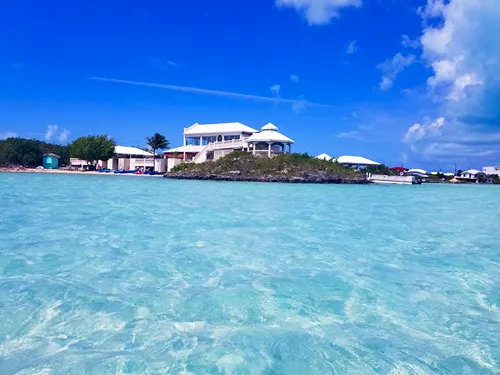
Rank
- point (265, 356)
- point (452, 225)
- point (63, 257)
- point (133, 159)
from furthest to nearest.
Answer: point (133, 159) → point (452, 225) → point (63, 257) → point (265, 356)

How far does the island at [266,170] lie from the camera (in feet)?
143

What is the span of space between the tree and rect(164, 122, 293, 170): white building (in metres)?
7.83

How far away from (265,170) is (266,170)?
0.12 meters

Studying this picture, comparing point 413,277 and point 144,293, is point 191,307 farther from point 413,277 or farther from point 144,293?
point 413,277

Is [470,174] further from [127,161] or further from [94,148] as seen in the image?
[94,148]

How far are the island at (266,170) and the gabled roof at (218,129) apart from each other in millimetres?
6458

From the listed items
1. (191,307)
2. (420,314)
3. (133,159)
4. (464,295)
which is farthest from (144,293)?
(133,159)

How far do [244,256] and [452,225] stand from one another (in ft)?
30.1

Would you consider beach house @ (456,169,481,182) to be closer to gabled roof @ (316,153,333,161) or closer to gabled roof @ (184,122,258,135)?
gabled roof @ (316,153,333,161)

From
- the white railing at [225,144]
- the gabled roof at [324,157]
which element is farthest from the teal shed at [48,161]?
the gabled roof at [324,157]

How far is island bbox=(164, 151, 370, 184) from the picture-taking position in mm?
43438

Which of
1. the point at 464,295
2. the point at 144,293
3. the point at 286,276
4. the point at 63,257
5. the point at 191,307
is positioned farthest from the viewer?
the point at 63,257

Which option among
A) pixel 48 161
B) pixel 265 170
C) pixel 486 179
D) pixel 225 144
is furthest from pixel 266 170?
pixel 486 179

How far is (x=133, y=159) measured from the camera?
56.6m
